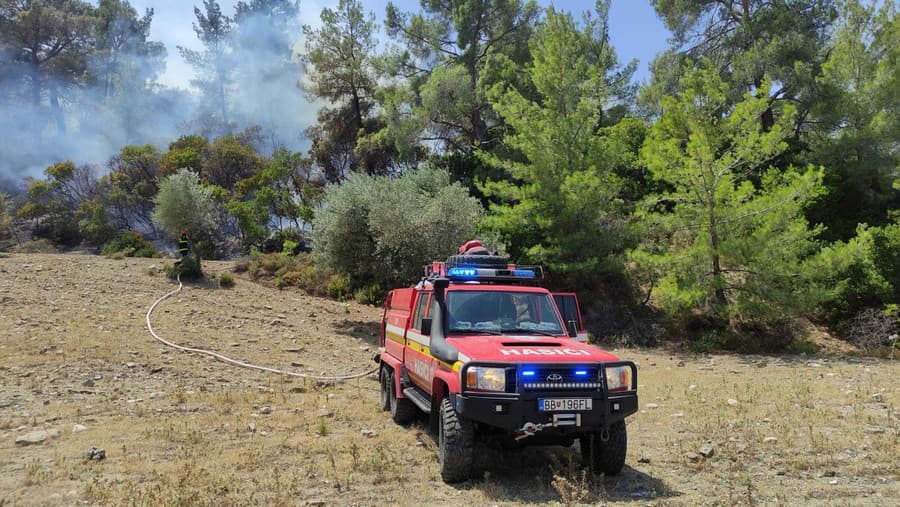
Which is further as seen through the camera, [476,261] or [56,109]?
[56,109]

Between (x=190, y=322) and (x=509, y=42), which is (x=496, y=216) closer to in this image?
(x=190, y=322)

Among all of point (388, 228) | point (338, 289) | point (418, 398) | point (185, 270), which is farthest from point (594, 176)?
point (185, 270)

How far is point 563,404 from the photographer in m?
5.11

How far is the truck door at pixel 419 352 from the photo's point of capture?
6.55 m

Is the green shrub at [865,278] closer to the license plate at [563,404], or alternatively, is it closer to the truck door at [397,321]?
the truck door at [397,321]

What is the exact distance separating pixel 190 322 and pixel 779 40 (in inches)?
958

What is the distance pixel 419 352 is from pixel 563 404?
2384mm

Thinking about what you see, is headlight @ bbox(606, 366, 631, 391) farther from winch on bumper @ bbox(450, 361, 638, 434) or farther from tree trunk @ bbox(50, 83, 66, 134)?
tree trunk @ bbox(50, 83, 66, 134)

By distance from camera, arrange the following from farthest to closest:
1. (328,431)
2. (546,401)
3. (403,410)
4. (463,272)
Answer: (403,410)
(328,431)
(463,272)
(546,401)

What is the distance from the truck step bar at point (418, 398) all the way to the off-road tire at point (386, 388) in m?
1.24

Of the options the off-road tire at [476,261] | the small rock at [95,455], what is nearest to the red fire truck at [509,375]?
the off-road tire at [476,261]

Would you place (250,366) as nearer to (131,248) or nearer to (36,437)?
(36,437)

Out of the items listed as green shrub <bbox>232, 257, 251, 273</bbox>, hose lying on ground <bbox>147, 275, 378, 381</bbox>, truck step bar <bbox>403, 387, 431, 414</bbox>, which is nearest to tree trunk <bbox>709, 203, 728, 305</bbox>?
hose lying on ground <bbox>147, 275, 378, 381</bbox>

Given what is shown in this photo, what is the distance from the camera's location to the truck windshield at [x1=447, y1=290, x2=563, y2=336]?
259 inches
